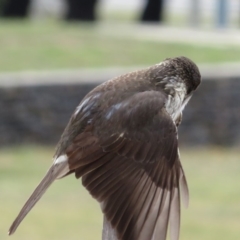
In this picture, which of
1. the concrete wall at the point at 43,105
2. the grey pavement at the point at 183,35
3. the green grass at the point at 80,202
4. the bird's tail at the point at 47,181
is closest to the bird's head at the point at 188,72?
the bird's tail at the point at 47,181

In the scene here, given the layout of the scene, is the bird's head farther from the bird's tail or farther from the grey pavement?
the grey pavement

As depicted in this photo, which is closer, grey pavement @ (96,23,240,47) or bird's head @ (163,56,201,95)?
bird's head @ (163,56,201,95)

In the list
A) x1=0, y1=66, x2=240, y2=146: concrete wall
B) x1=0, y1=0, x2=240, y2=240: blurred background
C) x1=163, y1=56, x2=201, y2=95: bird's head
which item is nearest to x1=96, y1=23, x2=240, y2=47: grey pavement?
x1=0, y1=0, x2=240, y2=240: blurred background

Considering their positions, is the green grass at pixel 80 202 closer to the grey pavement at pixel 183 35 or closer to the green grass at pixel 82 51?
the green grass at pixel 82 51

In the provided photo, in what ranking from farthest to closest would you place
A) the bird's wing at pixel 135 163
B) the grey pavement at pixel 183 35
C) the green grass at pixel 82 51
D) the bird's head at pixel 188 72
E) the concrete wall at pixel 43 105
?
the grey pavement at pixel 183 35
the green grass at pixel 82 51
the concrete wall at pixel 43 105
the bird's head at pixel 188 72
the bird's wing at pixel 135 163

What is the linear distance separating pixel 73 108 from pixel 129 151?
1024cm

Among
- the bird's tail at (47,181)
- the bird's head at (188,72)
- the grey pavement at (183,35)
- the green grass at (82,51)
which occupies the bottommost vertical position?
the grey pavement at (183,35)

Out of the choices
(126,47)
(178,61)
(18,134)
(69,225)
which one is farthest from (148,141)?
(126,47)

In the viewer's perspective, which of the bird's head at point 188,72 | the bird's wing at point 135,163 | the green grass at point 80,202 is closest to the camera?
the bird's wing at point 135,163

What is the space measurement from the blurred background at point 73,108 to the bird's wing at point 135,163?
5.45 metres

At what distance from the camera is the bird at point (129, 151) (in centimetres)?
542

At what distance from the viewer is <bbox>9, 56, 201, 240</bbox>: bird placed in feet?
17.8

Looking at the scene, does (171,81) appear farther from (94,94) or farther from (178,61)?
(94,94)

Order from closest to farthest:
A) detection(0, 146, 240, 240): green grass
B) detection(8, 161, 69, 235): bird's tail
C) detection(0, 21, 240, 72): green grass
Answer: detection(8, 161, 69, 235): bird's tail
detection(0, 146, 240, 240): green grass
detection(0, 21, 240, 72): green grass
